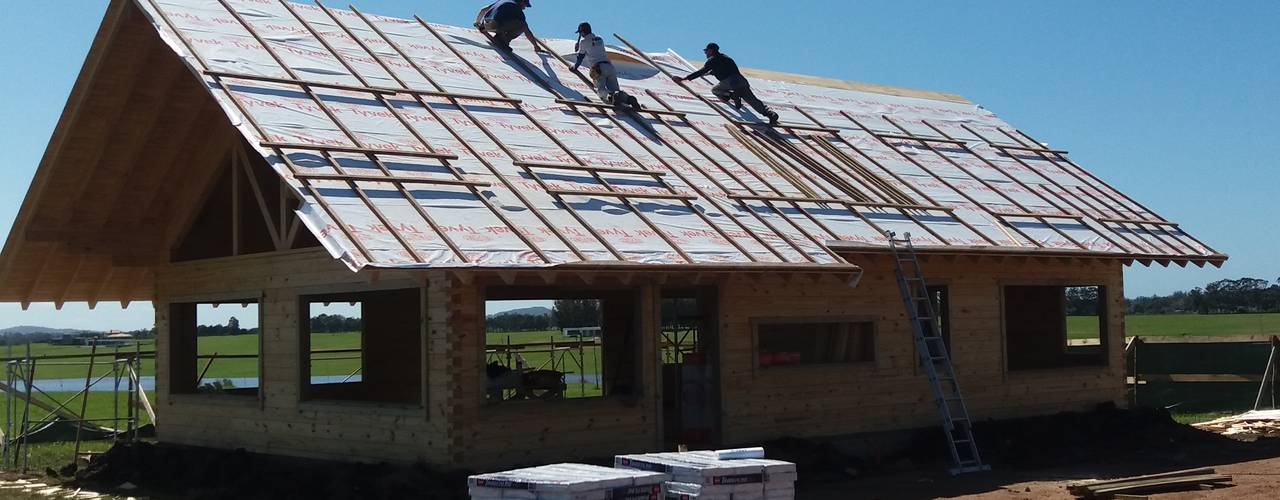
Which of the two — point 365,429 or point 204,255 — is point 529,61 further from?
point 365,429

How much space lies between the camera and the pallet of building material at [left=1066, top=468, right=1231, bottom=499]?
1077cm

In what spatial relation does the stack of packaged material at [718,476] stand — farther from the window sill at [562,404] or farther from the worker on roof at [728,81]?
the worker on roof at [728,81]

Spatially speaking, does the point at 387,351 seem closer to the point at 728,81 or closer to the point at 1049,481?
the point at 728,81

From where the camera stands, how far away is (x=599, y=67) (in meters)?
16.3

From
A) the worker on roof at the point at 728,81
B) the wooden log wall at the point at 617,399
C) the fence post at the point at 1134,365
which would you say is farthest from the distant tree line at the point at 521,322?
the wooden log wall at the point at 617,399

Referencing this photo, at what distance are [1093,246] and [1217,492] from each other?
17.4ft

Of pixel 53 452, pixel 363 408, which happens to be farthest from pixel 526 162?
pixel 53 452

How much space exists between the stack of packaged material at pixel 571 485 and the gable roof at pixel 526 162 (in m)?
2.73

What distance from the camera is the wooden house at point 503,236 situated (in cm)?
1135

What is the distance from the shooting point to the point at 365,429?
12000 mm

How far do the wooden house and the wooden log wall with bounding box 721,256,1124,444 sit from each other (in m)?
0.03

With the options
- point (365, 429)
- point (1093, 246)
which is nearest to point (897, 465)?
point (1093, 246)

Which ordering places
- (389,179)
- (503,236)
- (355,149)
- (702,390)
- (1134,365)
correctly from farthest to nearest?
(1134,365) → (702,390) → (355,149) → (389,179) → (503,236)

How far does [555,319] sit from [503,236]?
8835 centimetres
